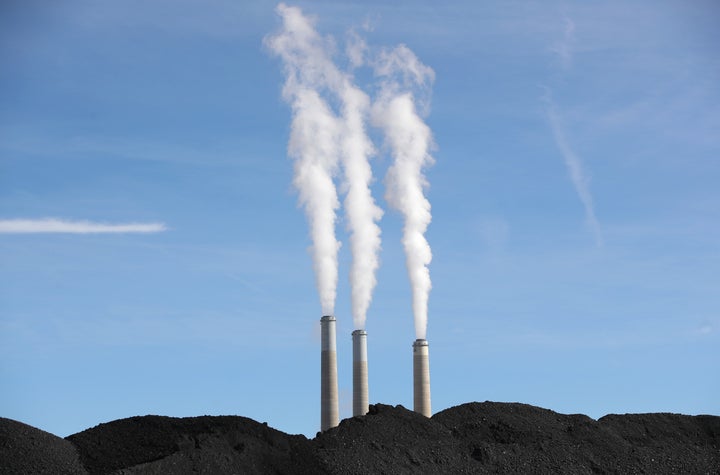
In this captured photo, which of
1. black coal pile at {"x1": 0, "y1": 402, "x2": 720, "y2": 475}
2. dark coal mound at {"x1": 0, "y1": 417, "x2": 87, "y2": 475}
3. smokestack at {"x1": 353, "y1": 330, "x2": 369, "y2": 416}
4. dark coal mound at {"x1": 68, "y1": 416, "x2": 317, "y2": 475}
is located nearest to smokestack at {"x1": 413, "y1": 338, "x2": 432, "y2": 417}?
smokestack at {"x1": 353, "y1": 330, "x2": 369, "y2": 416}

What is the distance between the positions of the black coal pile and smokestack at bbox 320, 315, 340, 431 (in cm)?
1364

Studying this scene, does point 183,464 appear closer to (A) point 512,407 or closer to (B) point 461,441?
(B) point 461,441

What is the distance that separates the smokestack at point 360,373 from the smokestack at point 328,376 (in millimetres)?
986

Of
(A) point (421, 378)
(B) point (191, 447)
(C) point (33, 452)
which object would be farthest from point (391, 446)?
(A) point (421, 378)

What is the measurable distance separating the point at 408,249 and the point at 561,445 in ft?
65.1

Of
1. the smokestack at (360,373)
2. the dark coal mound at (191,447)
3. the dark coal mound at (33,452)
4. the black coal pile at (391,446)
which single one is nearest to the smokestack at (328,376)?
the smokestack at (360,373)

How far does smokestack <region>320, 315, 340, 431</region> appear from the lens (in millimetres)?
42344

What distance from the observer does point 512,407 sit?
30.6 m

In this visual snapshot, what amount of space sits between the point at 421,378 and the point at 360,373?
9.86ft

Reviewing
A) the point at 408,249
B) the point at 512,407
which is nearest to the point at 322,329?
the point at 408,249

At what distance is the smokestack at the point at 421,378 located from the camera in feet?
139

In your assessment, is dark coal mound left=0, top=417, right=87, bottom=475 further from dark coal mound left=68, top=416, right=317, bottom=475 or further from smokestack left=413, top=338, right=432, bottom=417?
smokestack left=413, top=338, right=432, bottom=417

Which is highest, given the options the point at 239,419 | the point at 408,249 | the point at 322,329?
the point at 408,249

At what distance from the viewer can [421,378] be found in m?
43.4
